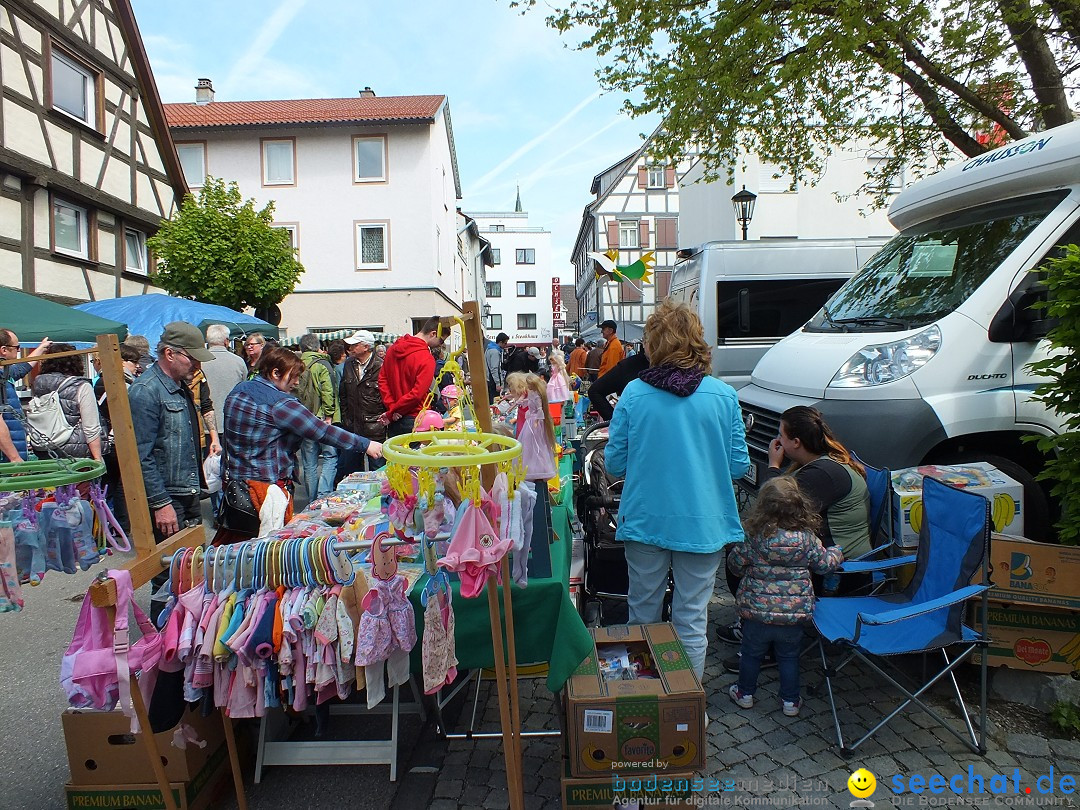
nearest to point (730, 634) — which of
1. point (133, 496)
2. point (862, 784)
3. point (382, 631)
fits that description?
point (862, 784)

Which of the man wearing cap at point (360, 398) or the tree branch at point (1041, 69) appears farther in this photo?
the tree branch at point (1041, 69)

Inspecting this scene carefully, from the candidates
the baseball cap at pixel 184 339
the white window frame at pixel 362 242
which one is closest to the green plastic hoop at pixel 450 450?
the baseball cap at pixel 184 339

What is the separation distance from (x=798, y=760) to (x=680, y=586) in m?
0.84

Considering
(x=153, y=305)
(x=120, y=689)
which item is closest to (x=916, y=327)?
(x=120, y=689)

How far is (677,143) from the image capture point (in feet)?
35.1

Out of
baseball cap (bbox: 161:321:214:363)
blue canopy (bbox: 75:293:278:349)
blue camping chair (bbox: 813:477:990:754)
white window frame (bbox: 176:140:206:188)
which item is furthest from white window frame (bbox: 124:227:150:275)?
blue camping chair (bbox: 813:477:990:754)

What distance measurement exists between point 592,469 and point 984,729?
7.90 ft

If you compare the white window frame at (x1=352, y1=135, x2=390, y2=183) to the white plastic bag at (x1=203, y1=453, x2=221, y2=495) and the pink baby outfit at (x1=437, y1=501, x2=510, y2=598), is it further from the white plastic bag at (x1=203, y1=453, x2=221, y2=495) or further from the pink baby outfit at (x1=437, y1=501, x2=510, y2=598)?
the pink baby outfit at (x1=437, y1=501, x2=510, y2=598)

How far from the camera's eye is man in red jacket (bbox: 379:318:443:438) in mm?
5754

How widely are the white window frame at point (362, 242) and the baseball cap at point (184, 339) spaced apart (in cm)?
1865

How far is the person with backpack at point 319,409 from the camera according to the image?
671 cm

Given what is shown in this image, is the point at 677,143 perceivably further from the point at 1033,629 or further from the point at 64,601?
the point at 64,601

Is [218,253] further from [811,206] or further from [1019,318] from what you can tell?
[811,206]

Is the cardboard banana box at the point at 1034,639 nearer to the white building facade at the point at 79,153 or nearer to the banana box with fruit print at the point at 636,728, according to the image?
the banana box with fruit print at the point at 636,728
